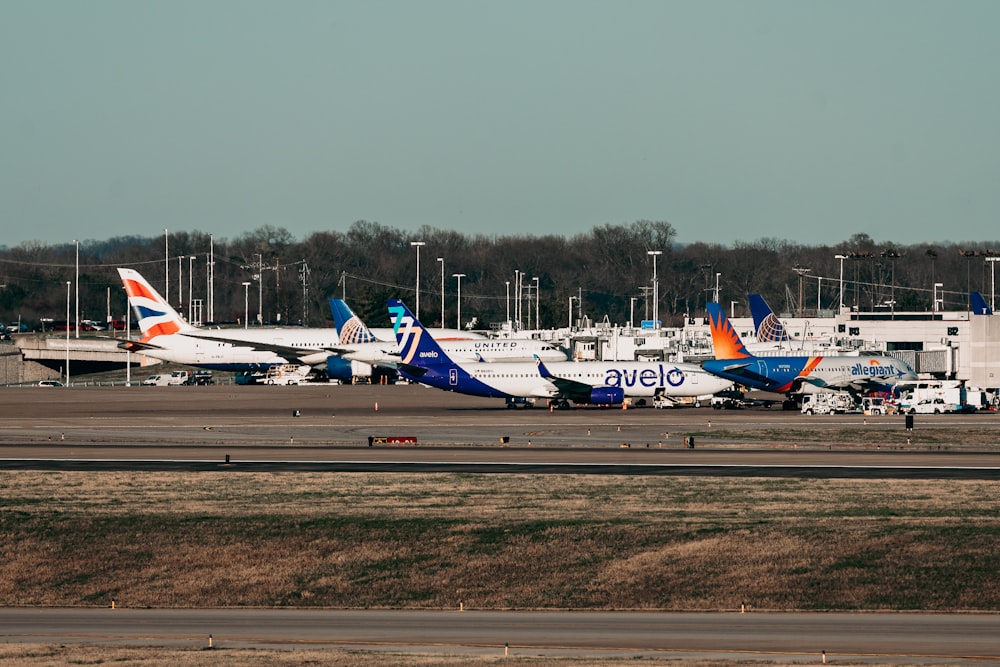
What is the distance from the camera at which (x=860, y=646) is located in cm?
2361

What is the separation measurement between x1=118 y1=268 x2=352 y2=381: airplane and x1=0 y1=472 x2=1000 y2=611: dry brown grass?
73.4 metres

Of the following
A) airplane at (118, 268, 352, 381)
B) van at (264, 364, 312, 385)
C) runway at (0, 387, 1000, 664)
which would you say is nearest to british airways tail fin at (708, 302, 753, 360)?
runway at (0, 387, 1000, 664)

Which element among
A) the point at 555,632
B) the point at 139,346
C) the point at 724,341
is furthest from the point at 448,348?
the point at 555,632

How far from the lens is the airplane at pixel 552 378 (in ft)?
283

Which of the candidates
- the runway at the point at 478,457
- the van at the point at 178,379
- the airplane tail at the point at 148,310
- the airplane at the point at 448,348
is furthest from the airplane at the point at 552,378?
the van at the point at 178,379

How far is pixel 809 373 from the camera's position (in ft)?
286

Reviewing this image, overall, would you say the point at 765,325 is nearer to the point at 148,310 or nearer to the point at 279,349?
the point at 279,349

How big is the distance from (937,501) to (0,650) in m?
28.0

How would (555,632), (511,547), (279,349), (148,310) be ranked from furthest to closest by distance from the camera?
(148,310), (279,349), (511,547), (555,632)

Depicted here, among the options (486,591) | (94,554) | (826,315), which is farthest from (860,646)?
(826,315)

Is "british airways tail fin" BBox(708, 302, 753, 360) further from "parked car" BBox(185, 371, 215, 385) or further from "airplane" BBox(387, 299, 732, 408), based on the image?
"parked car" BBox(185, 371, 215, 385)

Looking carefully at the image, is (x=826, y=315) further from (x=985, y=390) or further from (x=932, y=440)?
(x=932, y=440)

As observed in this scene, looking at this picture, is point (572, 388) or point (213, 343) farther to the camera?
point (213, 343)

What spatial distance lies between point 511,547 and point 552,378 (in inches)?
2064
